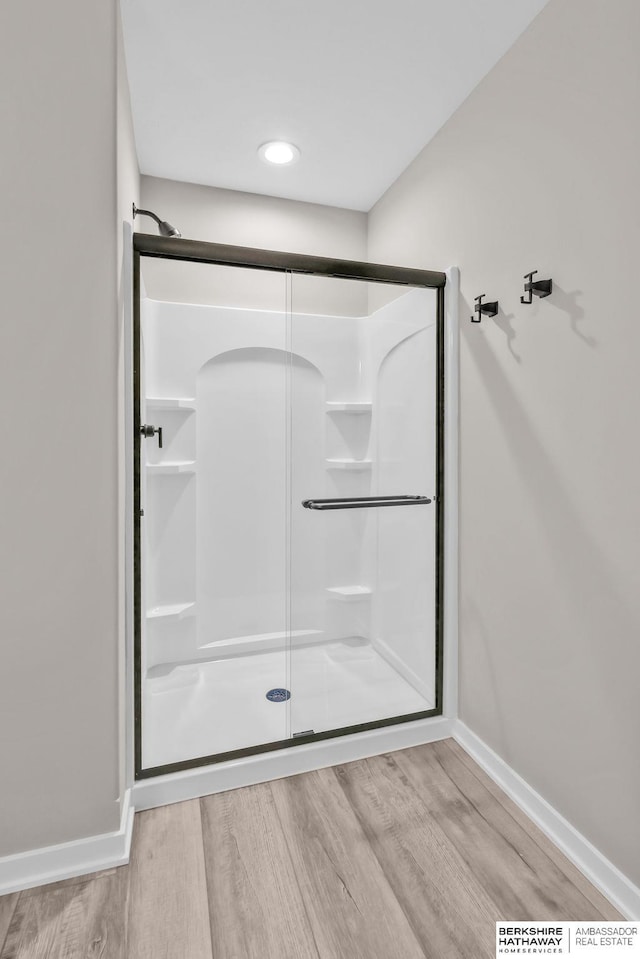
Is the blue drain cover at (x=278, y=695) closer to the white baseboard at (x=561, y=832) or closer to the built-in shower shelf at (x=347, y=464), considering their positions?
the white baseboard at (x=561, y=832)

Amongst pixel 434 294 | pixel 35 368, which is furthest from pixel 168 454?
pixel 434 294

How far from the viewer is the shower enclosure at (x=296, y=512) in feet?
5.92

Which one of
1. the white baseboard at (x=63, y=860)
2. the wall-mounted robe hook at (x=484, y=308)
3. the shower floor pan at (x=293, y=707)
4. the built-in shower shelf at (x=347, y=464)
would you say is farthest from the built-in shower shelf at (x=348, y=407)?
the white baseboard at (x=63, y=860)

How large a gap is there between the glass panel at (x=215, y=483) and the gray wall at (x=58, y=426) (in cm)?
84

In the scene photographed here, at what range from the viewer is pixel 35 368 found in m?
1.31

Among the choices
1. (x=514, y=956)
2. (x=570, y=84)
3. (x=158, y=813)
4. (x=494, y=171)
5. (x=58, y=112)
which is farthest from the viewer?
(x=494, y=171)

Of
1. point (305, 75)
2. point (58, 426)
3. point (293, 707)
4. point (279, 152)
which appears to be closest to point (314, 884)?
point (293, 707)

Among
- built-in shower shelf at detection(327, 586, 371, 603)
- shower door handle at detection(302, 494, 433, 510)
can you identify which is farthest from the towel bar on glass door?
built-in shower shelf at detection(327, 586, 371, 603)

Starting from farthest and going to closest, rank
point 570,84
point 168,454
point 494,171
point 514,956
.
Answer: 1. point 168,454
2. point 494,171
3. point 570,84
4. point 514,956

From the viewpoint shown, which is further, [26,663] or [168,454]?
[168,454]

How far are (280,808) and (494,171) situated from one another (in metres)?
2.24

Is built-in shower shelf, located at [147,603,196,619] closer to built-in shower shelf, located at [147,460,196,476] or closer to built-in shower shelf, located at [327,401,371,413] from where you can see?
built-in shower shelf, located at [147,460,196,476]

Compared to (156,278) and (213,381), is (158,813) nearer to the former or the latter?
(213,381)

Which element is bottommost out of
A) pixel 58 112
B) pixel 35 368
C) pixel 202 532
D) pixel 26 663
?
pixel 26 663
